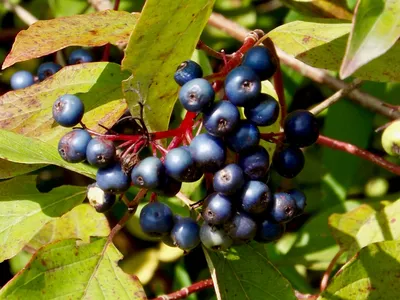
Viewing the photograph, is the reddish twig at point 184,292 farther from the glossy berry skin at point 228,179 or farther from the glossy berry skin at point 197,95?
the glossy berry skin at point 197,95

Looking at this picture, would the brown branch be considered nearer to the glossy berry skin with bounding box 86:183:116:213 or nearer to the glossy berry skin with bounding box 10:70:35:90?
the glossy berry skin with bounding box 10:70:35:90

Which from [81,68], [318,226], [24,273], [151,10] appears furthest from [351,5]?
[24,273]

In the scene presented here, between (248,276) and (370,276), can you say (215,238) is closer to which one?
(248,276)

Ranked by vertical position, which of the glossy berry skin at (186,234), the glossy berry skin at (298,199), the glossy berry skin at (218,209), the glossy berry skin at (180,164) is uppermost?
the glossy berry skin at (180,164)

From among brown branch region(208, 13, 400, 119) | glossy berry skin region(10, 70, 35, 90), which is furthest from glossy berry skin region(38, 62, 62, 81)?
brown branch region(208, 13, 400, 119)

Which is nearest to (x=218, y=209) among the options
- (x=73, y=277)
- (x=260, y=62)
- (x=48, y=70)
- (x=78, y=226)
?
(x=260, y=62)

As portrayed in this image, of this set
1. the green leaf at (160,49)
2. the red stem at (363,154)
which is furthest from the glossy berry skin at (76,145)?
the red stem at (363,154)

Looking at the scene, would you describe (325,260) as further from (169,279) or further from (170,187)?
(170,187)
